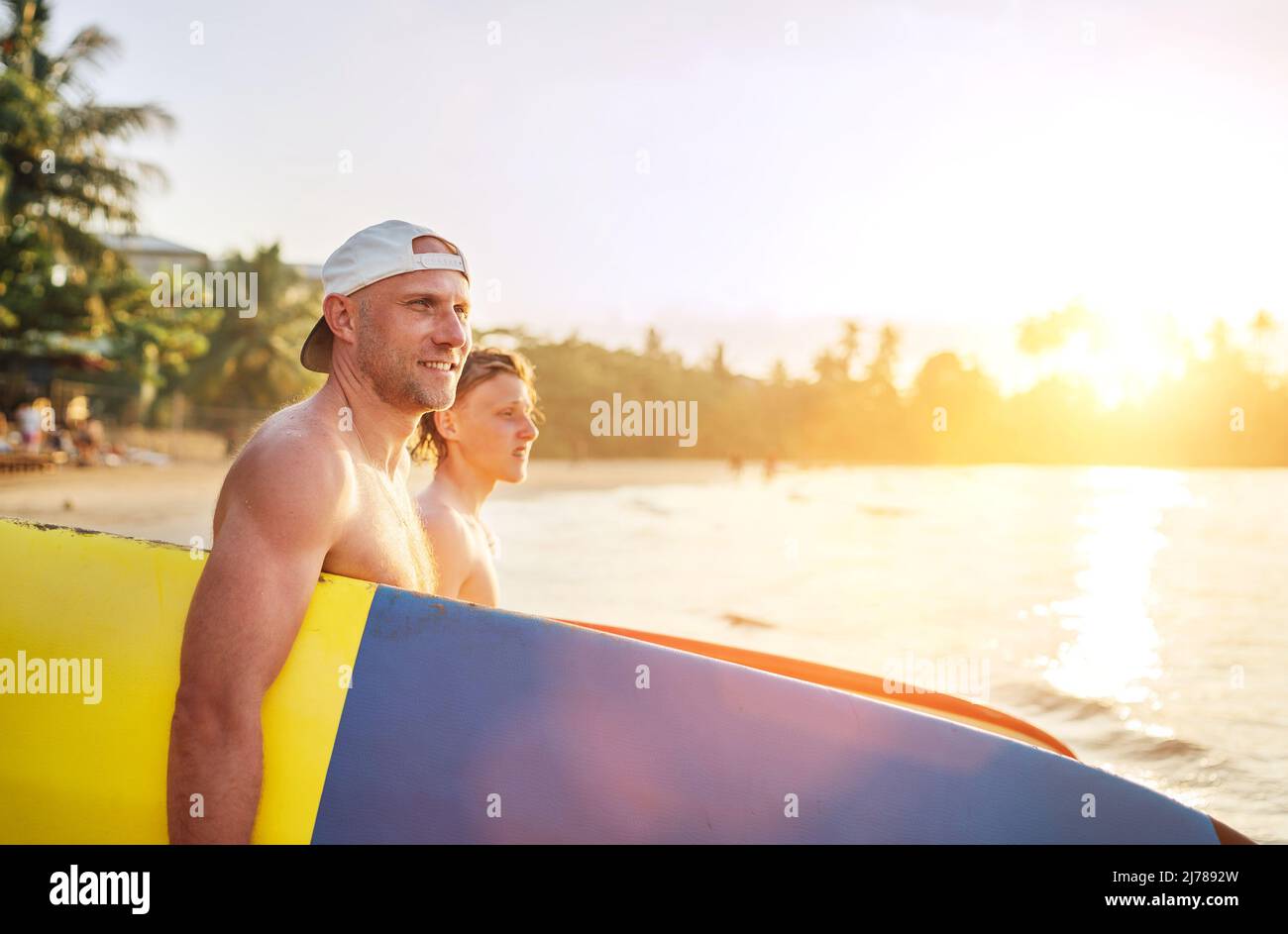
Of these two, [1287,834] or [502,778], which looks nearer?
[502,778]

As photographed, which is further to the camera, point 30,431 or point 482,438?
point 30,431

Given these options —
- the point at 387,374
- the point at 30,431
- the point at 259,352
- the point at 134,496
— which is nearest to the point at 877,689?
the point at 387,374

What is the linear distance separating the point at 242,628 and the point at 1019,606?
29.6 ft

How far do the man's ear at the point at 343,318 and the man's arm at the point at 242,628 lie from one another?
1.14 ft

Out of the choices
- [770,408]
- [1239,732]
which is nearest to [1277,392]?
[770,408]

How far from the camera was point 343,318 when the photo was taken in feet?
6.49

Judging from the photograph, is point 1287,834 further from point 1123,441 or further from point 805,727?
point 1123,441

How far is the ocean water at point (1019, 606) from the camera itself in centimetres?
494

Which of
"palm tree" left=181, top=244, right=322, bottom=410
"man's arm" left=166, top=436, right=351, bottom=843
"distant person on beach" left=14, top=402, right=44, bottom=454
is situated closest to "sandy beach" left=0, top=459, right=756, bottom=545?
"distant person on beach" left=14, top=402, right=44, bottom=454

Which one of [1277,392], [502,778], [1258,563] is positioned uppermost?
[1277,392]

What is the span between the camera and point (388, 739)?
1.74 m

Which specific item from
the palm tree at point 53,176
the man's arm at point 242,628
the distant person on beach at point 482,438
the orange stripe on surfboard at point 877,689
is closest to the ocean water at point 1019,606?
the orange stripe on surfboard at point 877,689

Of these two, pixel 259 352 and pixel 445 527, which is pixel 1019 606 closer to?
pixel 445 527
